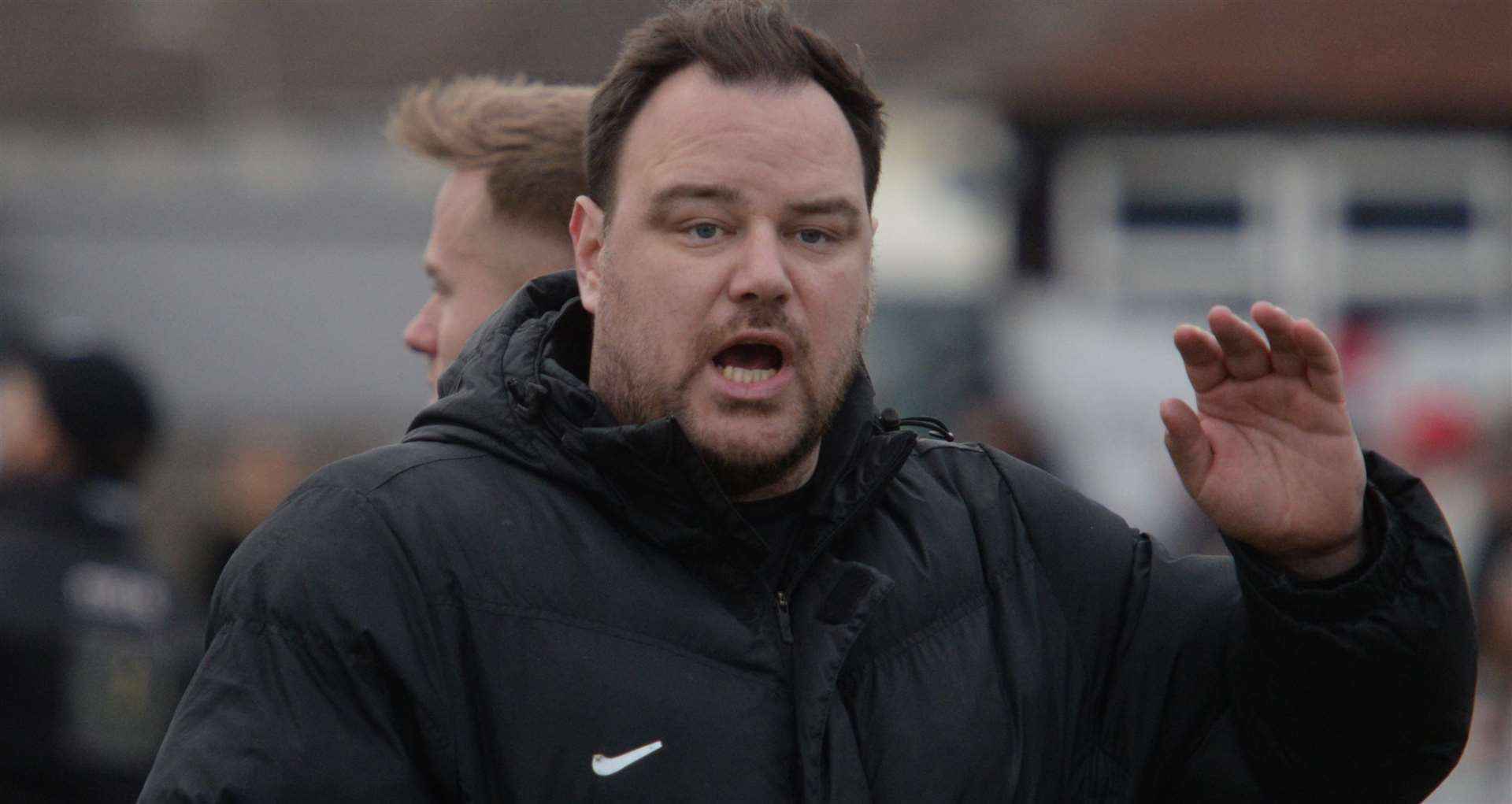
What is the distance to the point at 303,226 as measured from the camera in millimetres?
Result: 11312

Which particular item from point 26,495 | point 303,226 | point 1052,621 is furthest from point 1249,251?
point 1052,621

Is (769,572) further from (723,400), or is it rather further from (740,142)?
(740,142)

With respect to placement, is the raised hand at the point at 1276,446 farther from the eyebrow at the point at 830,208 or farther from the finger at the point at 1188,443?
the eyebrow at the point at 830,208

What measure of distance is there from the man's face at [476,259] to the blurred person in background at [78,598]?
6.07 ft

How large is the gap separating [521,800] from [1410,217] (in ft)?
54.7

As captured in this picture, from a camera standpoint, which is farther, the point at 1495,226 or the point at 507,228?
A: the point at 1495,226

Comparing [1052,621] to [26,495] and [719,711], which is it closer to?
[719,711]

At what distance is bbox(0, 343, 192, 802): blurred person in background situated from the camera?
5176mm

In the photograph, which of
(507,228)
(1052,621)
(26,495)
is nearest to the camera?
(1052,621)

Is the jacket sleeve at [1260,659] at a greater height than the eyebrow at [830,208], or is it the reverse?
the eyebrow at [830,208]

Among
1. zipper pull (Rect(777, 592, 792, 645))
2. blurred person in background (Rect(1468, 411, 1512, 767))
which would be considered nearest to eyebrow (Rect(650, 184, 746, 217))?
zipper pull (Rect(777, 592, 792, 645))

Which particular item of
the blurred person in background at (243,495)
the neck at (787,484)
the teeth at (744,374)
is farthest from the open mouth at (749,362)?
the blurred person in background at (243,495)

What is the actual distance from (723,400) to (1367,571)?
2.70ft

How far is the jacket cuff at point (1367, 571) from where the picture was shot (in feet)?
9.02
